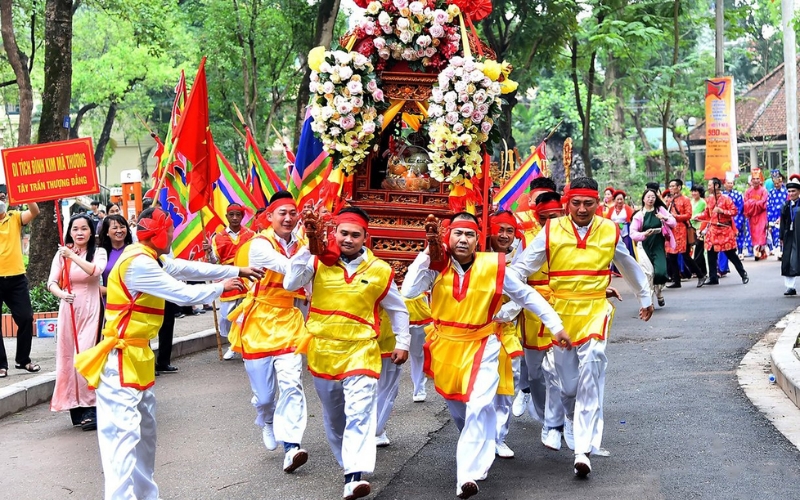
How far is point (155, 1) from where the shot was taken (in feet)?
71.6

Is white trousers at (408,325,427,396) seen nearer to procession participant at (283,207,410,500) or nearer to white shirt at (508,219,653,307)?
white shirt at (508,219,653,307)

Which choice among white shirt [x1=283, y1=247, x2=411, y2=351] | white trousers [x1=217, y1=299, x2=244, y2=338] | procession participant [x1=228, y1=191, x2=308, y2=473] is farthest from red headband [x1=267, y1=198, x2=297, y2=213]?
white trousers [x1=217, y1=299, x2=244, y2=338]

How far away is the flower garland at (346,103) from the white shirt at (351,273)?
12.2 ft

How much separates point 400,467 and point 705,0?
34.6 m

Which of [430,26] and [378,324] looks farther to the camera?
[430,26]

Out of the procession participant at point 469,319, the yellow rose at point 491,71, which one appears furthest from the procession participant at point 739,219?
the procession participant at point 469,319

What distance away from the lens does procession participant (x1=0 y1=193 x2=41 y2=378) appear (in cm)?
1162

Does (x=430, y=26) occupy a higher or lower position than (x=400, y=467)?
higher

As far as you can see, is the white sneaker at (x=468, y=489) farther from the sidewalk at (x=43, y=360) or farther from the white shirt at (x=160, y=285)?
the sidewalk at (x=43, y=360)

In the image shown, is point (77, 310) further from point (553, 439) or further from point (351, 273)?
point (553, 439)

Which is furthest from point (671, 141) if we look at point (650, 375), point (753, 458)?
point (753, 458)

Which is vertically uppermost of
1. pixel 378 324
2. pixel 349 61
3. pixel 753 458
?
pixel 349 61

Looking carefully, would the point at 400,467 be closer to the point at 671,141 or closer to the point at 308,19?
the point at 308,19

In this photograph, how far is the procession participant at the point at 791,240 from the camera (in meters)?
16.3
